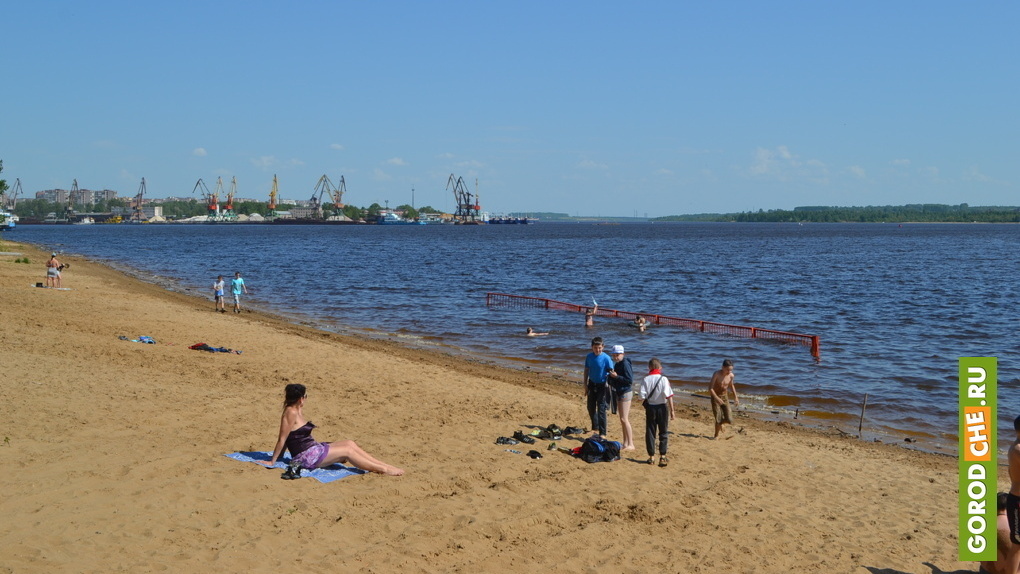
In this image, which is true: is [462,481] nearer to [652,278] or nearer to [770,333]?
[770,333]

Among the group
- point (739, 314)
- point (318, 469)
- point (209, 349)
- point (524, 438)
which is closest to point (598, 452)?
point (524, 438)

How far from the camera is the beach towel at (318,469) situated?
9.37m

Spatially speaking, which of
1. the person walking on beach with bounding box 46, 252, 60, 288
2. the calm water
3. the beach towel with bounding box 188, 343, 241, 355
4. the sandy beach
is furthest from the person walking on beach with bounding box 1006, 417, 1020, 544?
the person walking on beach with bounding box 46, 252, 60, 288

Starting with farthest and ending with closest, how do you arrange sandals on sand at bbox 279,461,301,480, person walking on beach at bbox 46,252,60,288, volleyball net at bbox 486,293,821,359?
person walking on beach at bbox 46,252,60,288, volleyball net at bbox 486,293,821,359, sandals on sand at bbox 279,461,301,480

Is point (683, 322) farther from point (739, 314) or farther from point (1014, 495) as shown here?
point (1014, 495)

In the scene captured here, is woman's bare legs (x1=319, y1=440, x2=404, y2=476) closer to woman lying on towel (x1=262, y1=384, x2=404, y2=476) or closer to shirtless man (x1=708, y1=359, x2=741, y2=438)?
woman lying on towel (x1=262, y1=384, x2=404, y2=476)

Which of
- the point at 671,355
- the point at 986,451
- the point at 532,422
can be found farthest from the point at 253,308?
the point at 986,451

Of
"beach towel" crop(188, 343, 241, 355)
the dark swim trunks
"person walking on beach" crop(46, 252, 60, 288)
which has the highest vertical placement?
"person walking on beach" crop(46, 252, 60, 288)

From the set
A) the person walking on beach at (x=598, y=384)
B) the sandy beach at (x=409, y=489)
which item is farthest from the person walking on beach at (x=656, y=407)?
the person walking on beach at (x=598, y=384)

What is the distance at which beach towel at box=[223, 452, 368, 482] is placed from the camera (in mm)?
9367

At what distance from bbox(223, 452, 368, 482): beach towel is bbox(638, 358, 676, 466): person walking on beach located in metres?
4.02

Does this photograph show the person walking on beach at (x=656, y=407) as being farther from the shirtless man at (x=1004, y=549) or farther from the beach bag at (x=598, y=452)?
the shirtless man at (x=1004, y=549)

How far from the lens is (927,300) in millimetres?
39438

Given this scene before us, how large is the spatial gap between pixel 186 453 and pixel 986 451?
8662 millimetres
